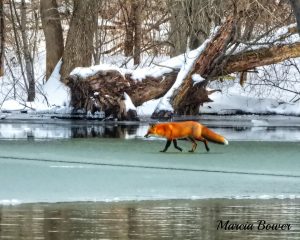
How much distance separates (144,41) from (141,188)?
1990cm

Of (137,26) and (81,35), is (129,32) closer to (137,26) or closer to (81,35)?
(137,26)

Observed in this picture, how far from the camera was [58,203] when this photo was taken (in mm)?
9219

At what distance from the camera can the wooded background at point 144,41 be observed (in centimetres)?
2284

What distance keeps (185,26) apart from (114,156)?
45.1ft

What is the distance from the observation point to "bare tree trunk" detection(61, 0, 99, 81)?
2645cm

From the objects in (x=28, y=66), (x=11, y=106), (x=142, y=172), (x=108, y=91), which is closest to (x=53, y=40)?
(x=28, y=66)

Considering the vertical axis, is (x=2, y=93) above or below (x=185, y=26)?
below

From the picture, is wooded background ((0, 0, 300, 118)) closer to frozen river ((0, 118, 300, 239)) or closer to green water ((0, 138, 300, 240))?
frozen river ((0, 118, 300, 239))

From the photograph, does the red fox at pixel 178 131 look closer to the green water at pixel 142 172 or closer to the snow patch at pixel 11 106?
the green water at pixel 142 172

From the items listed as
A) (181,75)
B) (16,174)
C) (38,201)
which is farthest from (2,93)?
(38,201)

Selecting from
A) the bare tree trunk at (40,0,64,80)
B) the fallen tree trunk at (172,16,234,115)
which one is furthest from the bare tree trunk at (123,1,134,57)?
the fallen tree trunk at (172,16,234,115)

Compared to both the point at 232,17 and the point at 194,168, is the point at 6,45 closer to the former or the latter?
the point at 232,17

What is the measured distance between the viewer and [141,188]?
10.2 metres

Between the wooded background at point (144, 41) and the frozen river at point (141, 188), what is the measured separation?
18.2 ft
